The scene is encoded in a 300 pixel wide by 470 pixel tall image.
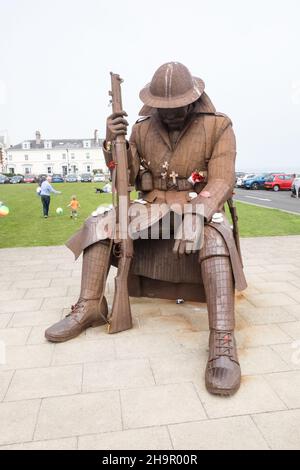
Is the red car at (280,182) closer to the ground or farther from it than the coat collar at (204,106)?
closer to the ground

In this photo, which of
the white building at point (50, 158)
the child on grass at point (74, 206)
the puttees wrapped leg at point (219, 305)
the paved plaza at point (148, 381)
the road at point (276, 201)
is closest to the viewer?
the paved plaza at point (148, 381)

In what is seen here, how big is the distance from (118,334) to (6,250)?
4869 mm

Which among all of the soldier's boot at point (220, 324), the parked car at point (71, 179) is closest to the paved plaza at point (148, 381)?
Answer: the soldier's boot at point (220, 324)

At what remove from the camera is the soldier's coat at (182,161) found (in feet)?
11.0

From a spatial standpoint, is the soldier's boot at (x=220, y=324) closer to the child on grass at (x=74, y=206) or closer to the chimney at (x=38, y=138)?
the child on grass at (x=74, y=206)

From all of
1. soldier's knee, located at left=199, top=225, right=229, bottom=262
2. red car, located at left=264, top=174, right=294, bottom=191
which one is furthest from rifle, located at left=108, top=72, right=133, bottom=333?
red car, located at left=264, top=174, right=294, bottom=191

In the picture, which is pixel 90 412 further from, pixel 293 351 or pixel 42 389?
pixel 293 351

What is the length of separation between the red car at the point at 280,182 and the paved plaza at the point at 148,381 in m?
24.6

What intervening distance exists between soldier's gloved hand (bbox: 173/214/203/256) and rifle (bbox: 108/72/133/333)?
520 mm

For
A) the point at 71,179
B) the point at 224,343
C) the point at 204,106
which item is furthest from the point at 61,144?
the point at 224,343

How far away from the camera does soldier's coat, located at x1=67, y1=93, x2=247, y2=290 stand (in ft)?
11.0

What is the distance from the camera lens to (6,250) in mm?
7555

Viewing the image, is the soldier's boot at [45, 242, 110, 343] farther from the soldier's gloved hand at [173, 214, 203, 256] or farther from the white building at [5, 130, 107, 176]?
the white building at [5, 130, 107, 176]
